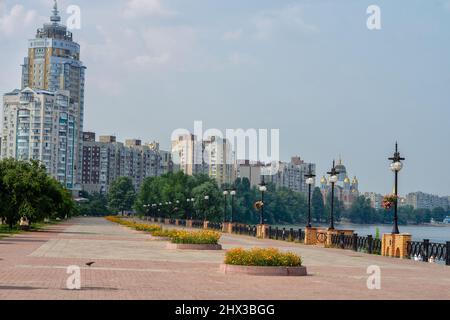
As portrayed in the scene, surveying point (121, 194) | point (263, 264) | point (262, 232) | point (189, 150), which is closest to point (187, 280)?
point (263, 264)

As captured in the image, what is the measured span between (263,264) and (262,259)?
0.13m

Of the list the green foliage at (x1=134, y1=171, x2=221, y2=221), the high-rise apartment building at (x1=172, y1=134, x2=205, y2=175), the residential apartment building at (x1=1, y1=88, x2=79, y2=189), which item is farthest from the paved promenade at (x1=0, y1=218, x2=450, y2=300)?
the residential apartment building at (x1=1, y1=88, x2=79, y2=189)

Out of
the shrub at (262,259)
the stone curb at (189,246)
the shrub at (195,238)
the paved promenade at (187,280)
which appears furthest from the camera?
the shrub at (195,238)

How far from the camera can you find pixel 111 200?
186500 millimetres

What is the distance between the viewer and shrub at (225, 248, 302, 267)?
66.9 ft

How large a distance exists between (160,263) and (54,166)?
172 metres

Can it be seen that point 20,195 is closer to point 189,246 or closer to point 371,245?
point 189,246

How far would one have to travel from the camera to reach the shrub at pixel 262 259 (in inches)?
803

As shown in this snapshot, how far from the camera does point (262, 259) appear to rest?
2042cm

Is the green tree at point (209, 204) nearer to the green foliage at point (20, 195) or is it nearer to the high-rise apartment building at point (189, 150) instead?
the high-rise apartment building at point (189, 150)

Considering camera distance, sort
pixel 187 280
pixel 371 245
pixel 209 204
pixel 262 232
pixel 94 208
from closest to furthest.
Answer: pixel 187 280, pixel 371 245, pixel 262 232, pixel 209 204, pixel 94 208

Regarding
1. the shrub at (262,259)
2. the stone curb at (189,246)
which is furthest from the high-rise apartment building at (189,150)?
the shrub at (262,259)
